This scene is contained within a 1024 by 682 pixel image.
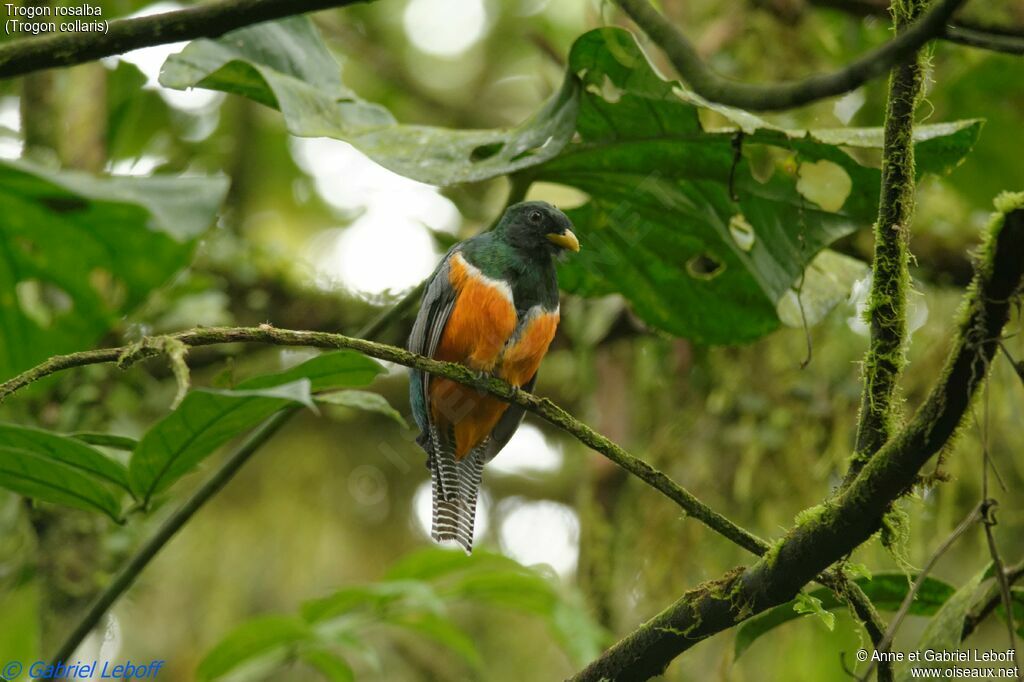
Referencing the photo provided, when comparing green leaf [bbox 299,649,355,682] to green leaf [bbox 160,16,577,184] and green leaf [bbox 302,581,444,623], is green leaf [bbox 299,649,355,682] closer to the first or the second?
green leaf [bbox 302,581,444,623]

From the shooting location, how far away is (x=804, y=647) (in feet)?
16.5

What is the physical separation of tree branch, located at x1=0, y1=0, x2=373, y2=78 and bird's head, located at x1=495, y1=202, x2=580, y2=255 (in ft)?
5.24

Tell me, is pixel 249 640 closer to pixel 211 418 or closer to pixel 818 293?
pixel 211 418

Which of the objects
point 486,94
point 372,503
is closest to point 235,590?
point 372,503

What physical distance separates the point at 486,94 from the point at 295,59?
5.06 metres

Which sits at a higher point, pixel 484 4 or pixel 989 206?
pixel 484 4

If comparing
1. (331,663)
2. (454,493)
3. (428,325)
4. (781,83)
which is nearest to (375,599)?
(331,663)

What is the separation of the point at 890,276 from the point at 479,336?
1707mm

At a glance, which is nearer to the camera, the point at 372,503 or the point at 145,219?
the point at 145,219

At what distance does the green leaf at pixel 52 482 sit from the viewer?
2205 mm

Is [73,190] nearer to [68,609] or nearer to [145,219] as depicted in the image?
[145,219]

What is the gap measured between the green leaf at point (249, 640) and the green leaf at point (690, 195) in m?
1.48

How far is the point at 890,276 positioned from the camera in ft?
6.25

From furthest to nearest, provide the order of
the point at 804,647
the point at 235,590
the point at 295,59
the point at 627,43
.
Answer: the point at 235,590, the point at 804,647, the point at 295,59, the point at 627,43
